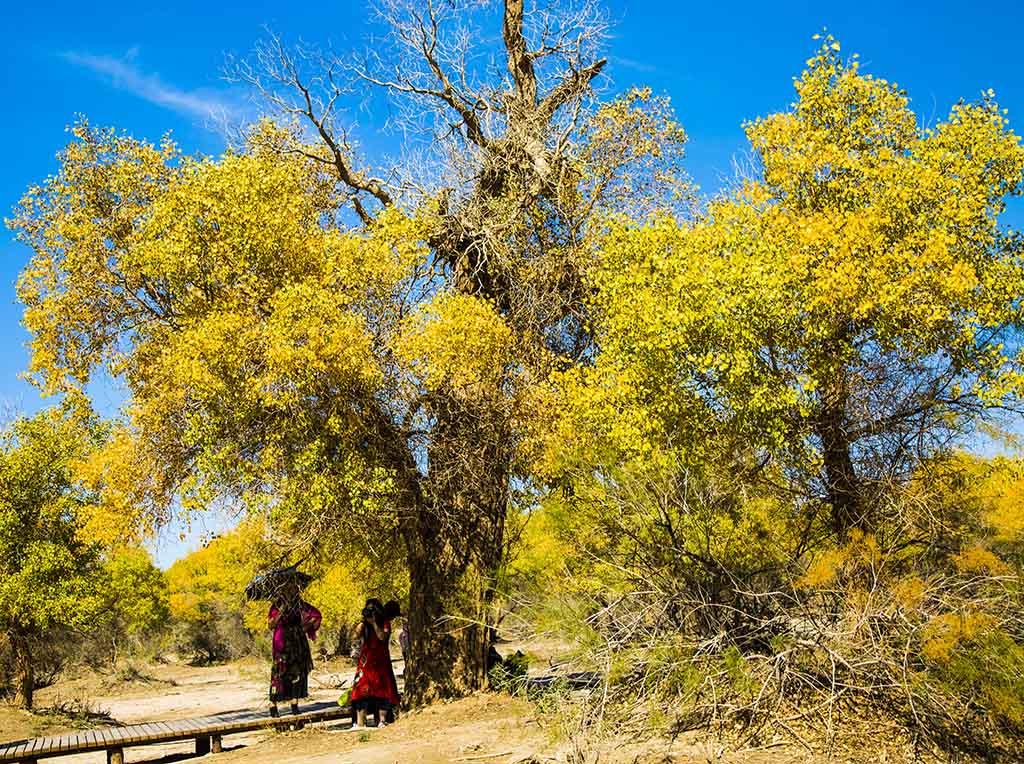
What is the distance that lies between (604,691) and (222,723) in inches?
233

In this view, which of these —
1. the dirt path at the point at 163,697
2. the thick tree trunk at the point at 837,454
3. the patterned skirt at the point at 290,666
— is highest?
the thick tree trunk at the point at 837,454

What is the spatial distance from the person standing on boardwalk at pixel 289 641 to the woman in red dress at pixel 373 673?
1.28 m

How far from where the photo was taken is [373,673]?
1153 cm

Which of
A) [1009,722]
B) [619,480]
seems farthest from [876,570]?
[619,480]

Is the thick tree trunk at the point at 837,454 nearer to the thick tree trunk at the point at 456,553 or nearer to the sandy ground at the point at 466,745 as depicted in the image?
the sandy ground at the point at 466,745

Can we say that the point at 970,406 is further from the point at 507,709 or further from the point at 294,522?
the point at 294,522

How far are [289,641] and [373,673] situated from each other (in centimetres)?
189

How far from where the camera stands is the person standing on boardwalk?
12609mm

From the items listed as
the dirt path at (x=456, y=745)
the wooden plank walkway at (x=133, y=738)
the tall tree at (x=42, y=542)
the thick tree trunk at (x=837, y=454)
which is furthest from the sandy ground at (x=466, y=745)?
the thick tree trunk at (x=837, y=454)

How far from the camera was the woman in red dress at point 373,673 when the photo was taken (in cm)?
1142

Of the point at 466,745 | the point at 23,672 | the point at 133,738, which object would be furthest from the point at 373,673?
the point at 23,672

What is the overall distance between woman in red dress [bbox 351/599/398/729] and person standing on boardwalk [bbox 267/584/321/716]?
1284 millimetres

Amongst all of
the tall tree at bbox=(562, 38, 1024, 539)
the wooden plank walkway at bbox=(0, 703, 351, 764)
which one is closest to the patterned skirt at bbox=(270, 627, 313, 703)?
the wooden plank walkway at bbox=(0, 703, 351, 764)

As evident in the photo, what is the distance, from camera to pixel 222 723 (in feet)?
37.5
